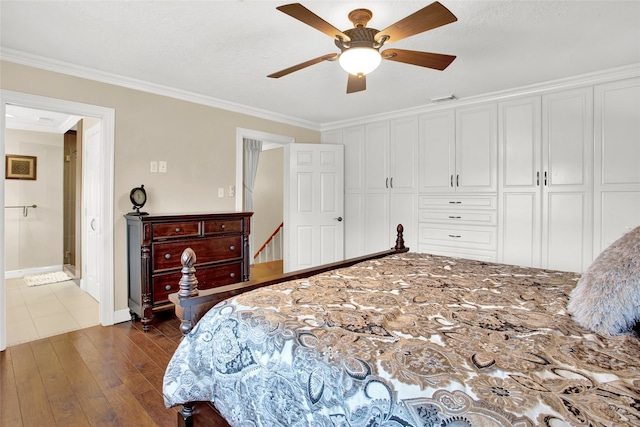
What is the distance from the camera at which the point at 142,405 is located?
6.33ft

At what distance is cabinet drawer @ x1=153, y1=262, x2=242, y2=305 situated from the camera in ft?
10.1

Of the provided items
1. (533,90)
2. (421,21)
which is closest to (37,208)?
(421,21)

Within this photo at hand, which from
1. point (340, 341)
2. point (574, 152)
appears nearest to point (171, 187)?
point (340, 341)

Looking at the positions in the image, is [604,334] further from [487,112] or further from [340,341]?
[487,112]

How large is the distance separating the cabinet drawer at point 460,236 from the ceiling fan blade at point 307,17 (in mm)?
2831

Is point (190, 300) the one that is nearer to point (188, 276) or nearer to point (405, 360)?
point (188, 276)

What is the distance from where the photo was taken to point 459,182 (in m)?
3.96

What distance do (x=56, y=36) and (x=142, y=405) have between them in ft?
8.45

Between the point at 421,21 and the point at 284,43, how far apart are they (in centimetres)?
116

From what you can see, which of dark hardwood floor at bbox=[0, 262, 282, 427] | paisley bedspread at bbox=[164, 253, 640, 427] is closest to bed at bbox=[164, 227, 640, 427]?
paisley bedspread at bbox=[164, 253, 640, 427]

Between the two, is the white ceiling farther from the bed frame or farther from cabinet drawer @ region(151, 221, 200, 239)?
the bed frame

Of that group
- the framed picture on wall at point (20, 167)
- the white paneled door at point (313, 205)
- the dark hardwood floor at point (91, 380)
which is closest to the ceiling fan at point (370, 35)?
the dark hardwood floor at point (91, 380)

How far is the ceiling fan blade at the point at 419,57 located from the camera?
2.01 metres

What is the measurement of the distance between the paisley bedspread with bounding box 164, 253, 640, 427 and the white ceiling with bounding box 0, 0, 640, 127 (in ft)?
5.55
